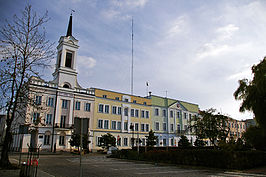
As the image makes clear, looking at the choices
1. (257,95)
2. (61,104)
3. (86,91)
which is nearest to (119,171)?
(257,95)

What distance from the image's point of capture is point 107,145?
119 feet

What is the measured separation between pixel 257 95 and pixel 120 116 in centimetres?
3316

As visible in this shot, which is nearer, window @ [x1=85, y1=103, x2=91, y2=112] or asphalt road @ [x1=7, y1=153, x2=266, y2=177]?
asphalt road @ [x1=7, y1=153, x2=266, y2=177]

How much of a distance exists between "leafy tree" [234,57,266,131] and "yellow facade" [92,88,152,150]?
2626cm

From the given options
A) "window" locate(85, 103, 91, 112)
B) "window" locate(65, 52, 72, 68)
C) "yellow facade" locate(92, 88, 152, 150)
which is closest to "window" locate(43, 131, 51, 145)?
"window" locate(85, 103, 91, 112)

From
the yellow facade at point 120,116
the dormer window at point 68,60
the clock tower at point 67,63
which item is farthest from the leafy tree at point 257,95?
the dormer window at point 68,60

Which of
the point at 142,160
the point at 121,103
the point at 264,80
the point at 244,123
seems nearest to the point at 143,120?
the point at 121,103

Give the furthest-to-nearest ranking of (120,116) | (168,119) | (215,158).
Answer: (168,119)
(120,116)
(215,158)

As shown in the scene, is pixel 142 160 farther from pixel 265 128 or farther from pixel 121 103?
pixel 121 103

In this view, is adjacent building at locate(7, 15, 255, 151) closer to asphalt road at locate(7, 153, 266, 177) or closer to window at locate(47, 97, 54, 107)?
window at locate(47, 97, 54, 107)

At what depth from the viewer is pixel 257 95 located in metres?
16.1

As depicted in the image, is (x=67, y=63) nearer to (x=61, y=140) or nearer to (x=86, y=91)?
(x=86, y=91)

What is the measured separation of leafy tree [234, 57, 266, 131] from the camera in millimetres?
15406

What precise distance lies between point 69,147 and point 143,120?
19459mm
